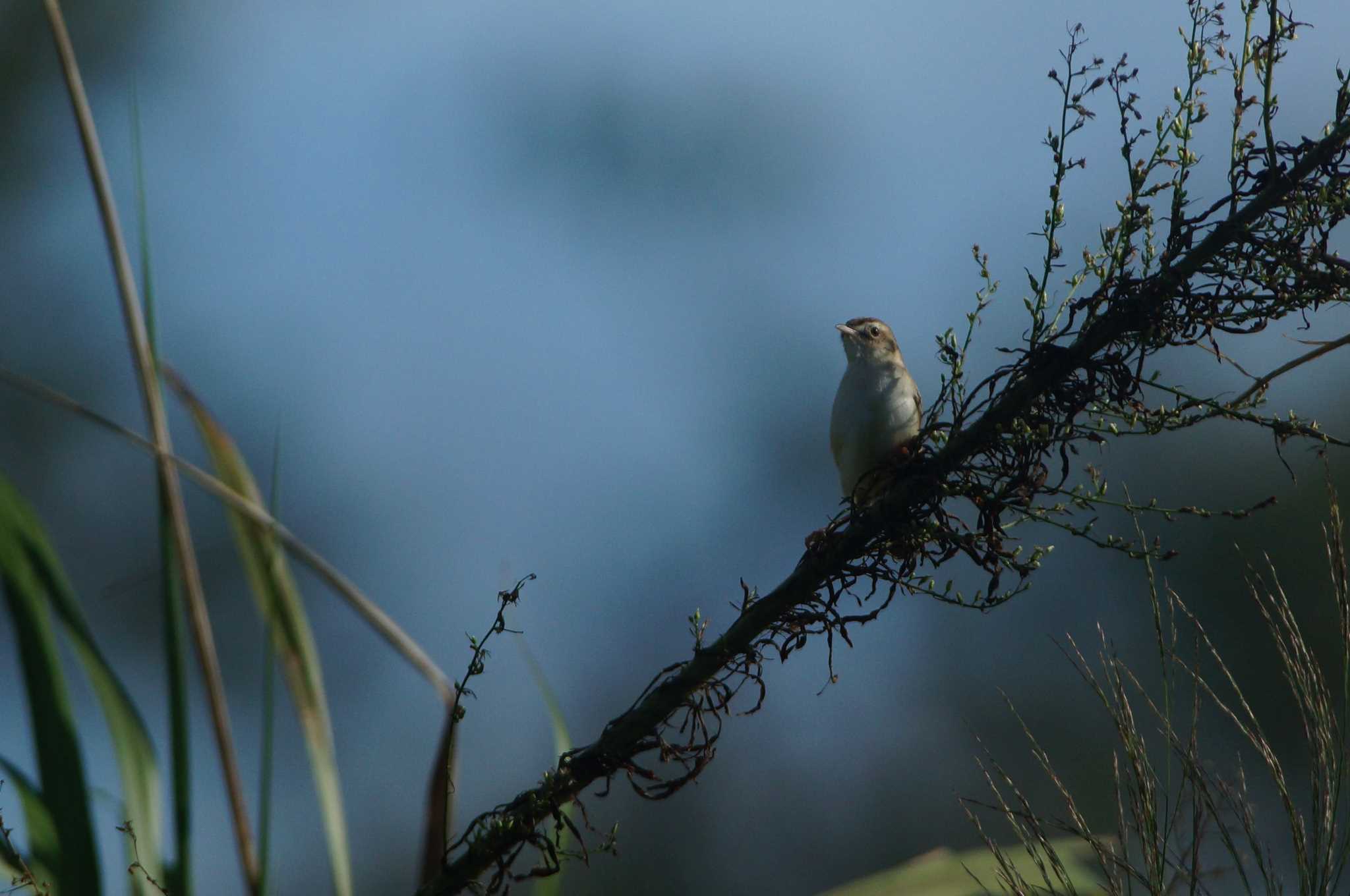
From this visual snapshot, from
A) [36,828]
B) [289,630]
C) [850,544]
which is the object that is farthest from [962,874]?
[36,828]

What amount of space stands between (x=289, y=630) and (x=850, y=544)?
1438mm

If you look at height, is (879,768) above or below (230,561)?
below

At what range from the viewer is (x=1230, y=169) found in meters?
2.37

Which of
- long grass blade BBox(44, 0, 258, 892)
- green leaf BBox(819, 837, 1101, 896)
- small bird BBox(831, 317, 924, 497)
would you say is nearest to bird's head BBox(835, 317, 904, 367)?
small bird BBox(831, 317, 924, 497)

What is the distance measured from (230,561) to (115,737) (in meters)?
19.8

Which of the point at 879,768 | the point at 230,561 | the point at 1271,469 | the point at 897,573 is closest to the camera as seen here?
the point at 897,573

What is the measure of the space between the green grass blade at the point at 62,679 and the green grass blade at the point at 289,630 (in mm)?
357

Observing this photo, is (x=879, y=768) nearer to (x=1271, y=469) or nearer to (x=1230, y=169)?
(x=1271, y=469)

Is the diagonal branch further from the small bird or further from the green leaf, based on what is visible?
the small bird

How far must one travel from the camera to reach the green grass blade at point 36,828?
254 centimetres

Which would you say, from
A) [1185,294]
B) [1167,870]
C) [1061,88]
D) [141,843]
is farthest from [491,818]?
[1061,88]

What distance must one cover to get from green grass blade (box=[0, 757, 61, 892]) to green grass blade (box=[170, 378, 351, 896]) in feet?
1.90

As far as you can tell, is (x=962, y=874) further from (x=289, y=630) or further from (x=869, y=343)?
(x=869, y=343)

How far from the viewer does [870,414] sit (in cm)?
448
